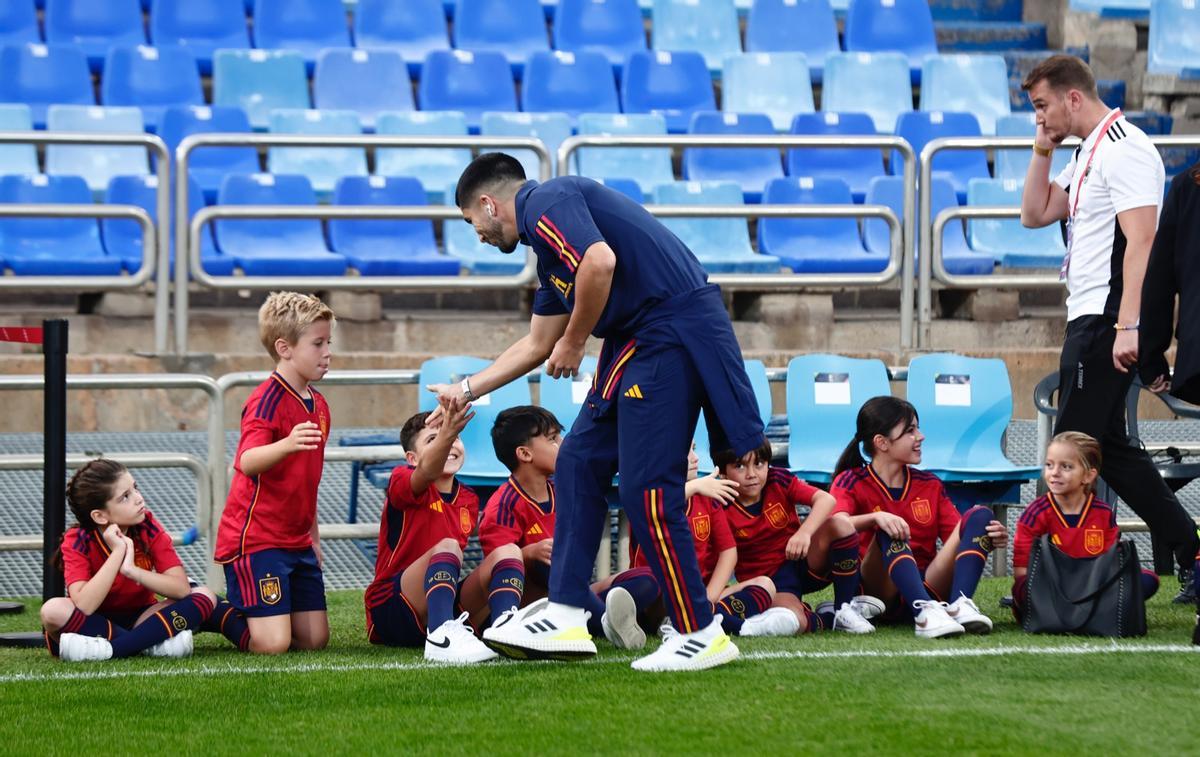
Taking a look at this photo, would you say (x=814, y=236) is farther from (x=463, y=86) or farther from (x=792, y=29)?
(x=792, y=29)

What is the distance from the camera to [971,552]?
5.76 meters

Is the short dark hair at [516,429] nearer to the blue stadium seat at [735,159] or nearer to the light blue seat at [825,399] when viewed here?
the light blue seat at [825,399]

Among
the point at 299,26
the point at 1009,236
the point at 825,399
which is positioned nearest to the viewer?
the point at 825,399

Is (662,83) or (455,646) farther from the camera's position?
(662,83)

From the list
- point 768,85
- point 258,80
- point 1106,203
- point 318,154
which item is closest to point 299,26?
point 258,80

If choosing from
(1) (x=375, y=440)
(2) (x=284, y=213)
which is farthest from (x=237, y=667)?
(2) (x=284, y=213)

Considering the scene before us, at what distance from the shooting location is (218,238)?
374 inches

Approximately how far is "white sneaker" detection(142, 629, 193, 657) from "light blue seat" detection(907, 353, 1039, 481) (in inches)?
130

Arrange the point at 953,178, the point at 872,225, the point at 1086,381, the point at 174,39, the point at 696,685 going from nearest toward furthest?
the point at 696,685 < the point at 1086,381 < the point at 872,225 < the point at 953,178 < the point at 174,39

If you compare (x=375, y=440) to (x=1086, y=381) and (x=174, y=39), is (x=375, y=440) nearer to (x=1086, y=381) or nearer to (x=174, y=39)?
(x=1086, y=381)

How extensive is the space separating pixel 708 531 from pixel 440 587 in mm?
1098

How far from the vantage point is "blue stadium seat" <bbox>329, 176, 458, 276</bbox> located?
933 cm

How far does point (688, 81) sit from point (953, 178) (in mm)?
2015

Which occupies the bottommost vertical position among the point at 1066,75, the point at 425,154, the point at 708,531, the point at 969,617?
the point at 969,617
